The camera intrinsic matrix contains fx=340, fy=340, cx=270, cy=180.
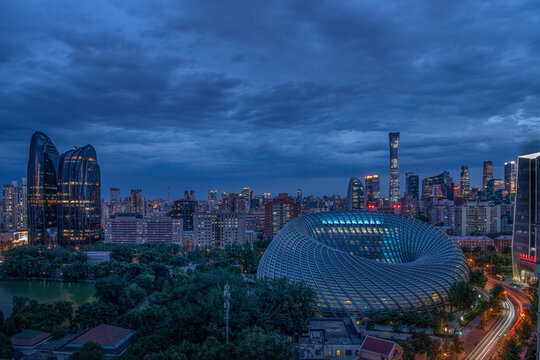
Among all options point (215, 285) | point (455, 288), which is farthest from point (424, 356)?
point (215, 285)

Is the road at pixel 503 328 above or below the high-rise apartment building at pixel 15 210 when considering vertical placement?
below

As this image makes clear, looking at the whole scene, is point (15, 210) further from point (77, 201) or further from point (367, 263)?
point (367, 263)

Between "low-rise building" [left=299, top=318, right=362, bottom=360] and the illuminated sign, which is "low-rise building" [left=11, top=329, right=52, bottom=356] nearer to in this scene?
"low-rise building" [left=299, top=318, right=362, bottom=360]

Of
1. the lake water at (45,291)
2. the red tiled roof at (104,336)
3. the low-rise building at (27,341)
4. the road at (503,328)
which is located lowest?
the lake water at (45,291)

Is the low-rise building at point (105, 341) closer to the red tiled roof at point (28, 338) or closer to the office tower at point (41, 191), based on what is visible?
the red tiled roof at point (28, 338)

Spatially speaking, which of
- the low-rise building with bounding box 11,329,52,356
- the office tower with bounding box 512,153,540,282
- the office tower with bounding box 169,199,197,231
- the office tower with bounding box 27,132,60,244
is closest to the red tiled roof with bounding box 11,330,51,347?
the low-rise building with bounding box 11,329,52,356

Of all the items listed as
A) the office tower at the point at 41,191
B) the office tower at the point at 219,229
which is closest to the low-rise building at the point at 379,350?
the office tower at the point at 219,229

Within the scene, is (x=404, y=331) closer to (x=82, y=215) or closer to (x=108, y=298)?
(x=108, y=298)
